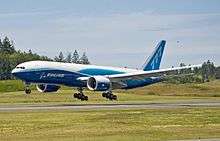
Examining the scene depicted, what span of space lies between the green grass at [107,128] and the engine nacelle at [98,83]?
91.1ft

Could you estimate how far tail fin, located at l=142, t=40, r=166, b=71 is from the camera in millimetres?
82438

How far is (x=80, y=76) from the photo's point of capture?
70250 millimetres

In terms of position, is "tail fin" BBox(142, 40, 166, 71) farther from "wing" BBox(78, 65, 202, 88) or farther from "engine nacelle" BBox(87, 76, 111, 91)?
"engine nacelle" BBox(87, 76, 111, 91)

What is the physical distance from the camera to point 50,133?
88.3 ft

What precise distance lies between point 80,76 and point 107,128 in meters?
40.8

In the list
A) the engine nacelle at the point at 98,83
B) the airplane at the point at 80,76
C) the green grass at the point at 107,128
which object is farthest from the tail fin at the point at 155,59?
the green grass at the point at 107,128

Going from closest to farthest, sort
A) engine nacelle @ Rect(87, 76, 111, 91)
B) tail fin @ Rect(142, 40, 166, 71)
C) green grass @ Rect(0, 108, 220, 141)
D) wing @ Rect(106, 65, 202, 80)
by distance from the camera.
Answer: green grass @ Rect(0, 108, 220, 141), engine nacelle @ Rect(87, 76, 111, 91), wing @ Rect(106, 65, 202, 80), tail fin @ Rect(142, 40, 166, 71)

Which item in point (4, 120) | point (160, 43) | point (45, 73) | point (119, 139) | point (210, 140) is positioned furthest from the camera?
point (160, 43)

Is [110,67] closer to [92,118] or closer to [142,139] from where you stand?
[92,118]

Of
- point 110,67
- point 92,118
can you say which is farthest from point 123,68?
point 92,118

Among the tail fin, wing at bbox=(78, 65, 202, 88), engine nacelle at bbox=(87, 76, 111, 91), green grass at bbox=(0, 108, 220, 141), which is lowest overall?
green grass at bbox=(0, 108, 220, 141)

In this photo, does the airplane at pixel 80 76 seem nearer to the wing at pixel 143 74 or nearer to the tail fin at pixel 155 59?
the wing at pixel 143 74

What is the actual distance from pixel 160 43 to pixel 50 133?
58.6 m

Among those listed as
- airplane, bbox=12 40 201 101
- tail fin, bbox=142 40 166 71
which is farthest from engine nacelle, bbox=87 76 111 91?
tail fin, bbox=142 40 166 71
